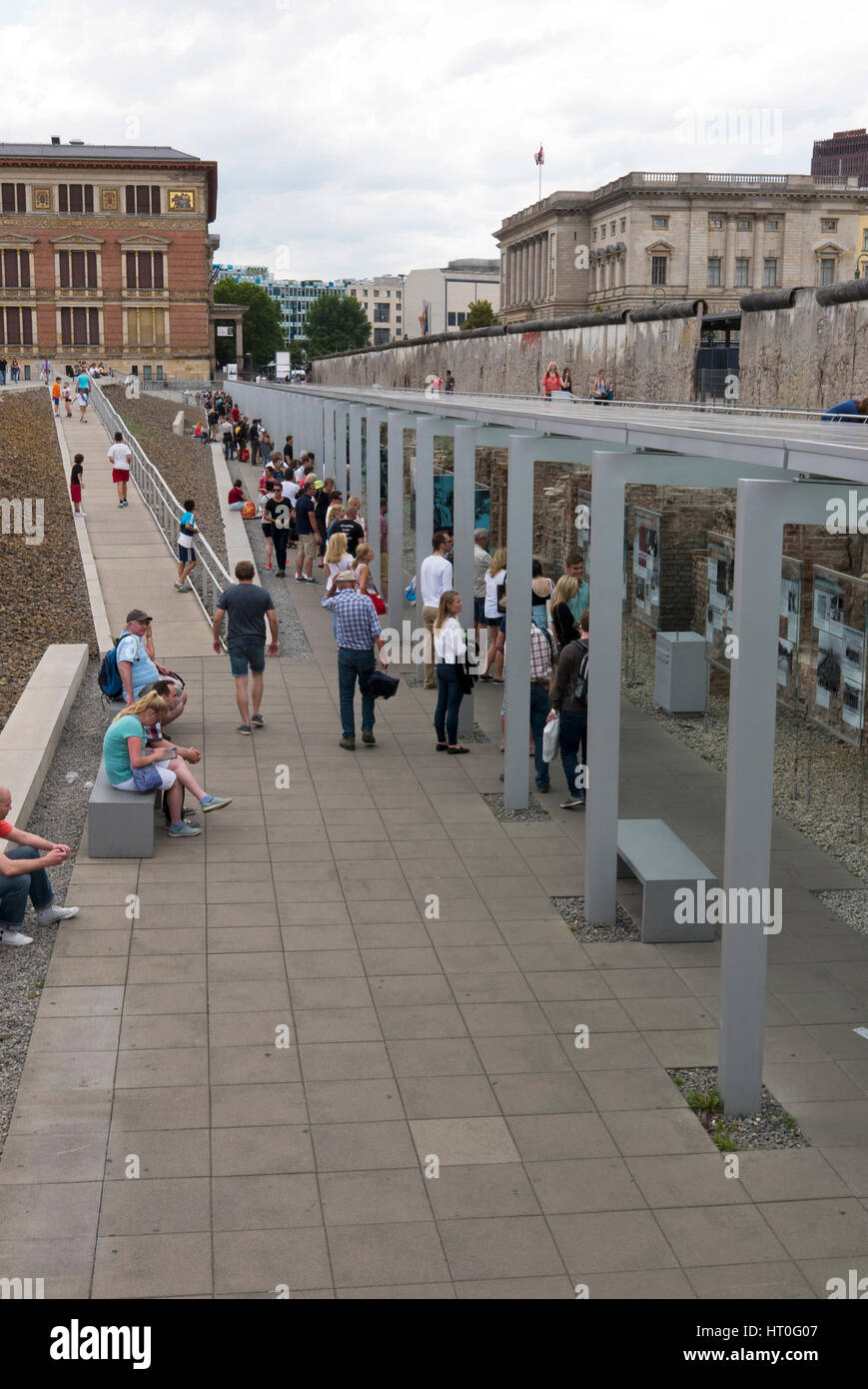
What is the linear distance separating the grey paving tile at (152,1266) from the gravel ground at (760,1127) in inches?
86.8

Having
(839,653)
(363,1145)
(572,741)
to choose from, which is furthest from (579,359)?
(363,1145)

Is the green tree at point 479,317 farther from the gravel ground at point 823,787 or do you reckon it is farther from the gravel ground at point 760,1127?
the gravel ground at point 760,1127

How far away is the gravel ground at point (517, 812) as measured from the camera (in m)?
10.3

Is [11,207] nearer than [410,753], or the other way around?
[410,753]

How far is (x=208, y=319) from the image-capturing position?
98.8m

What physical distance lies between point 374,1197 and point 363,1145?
0.40 m

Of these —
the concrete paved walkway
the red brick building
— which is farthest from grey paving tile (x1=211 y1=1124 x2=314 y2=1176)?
the red brick building

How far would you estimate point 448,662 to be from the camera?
11492 millimetres

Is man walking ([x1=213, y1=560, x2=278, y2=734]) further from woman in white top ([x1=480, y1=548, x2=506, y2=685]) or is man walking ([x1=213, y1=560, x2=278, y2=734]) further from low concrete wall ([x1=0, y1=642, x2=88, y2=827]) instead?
woman in white top ([x1=480, y1=548, x2=506, y2=685])

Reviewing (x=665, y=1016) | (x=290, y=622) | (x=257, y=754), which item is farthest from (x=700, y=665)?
(x=665, y=1016)

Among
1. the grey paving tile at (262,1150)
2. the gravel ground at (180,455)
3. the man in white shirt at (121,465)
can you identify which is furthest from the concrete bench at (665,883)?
the man in white shirt at (121,465)
